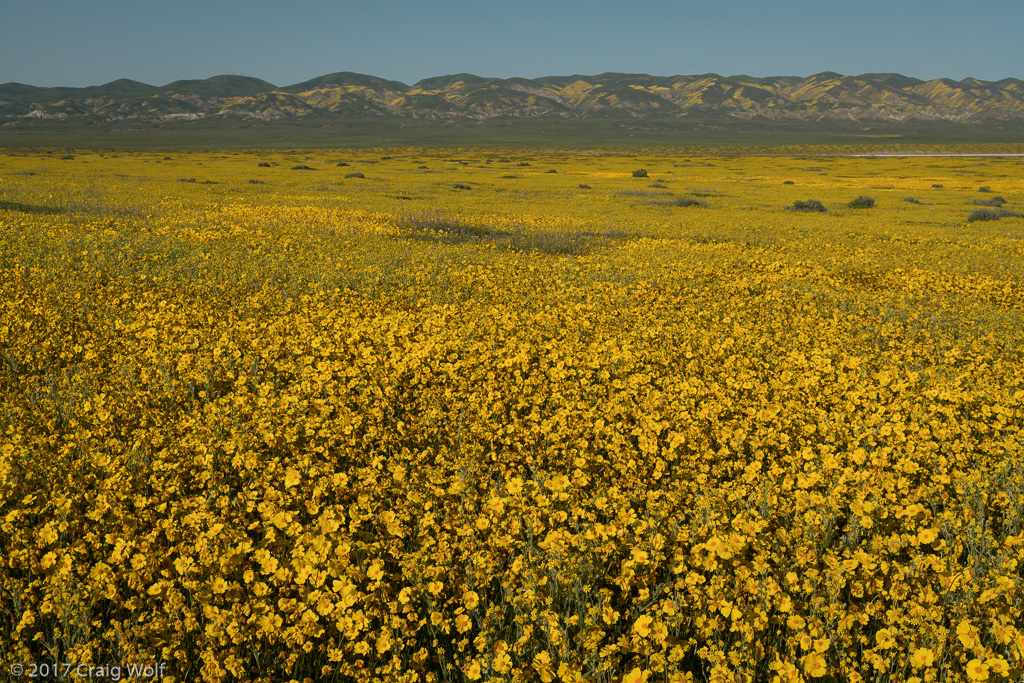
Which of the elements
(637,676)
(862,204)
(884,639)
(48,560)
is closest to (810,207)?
(862,204)

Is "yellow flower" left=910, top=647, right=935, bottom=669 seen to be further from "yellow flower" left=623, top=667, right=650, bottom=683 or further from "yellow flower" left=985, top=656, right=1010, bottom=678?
"yellow flower" left=623, top=667, right=650, bottom=683

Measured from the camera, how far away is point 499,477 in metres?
5.71

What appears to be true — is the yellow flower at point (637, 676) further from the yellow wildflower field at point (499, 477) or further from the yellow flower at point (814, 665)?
the yellow flower at point (814, 665)

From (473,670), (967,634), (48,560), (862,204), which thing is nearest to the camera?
(473,670)

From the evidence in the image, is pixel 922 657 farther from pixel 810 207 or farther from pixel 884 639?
pixel 810 207

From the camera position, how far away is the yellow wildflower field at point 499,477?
3.56m

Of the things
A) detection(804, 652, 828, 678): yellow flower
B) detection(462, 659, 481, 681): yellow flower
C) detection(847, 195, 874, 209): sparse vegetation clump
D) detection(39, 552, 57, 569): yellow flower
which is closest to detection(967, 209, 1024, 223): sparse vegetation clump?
detection(847, 195, 874, 209): sparse vegetation clump

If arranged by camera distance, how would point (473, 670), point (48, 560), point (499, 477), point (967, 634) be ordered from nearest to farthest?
1. point (473, 670)
2. point (967, 634)
3. point (48, 560)
4. point (499, 477)

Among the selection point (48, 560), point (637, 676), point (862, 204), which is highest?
point (862, 204)

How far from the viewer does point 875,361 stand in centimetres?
926

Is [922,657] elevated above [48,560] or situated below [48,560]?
below

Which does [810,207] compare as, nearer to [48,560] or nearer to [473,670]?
[473,670]

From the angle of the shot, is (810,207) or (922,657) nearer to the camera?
(922,657)

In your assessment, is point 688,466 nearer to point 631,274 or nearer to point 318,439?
point 318,439
